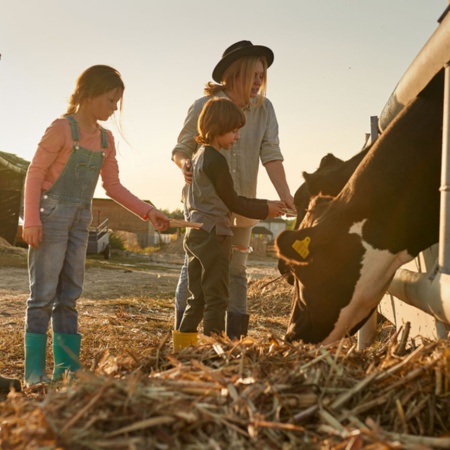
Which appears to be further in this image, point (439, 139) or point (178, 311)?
point (178, 311)

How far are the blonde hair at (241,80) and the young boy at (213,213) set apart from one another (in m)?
0.61

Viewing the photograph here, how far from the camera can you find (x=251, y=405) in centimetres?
185

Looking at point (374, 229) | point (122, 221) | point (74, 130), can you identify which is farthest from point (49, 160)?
point (122, 221)

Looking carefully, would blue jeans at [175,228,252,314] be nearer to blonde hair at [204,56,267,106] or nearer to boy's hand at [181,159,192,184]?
boy's hand at [181,159,192,184]

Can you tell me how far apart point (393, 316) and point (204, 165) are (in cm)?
201

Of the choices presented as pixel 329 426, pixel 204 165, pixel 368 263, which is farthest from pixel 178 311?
pixel 329 426

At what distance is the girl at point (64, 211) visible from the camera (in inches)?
156

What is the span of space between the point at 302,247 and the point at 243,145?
4.67ft

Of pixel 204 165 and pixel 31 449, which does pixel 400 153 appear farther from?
pixel 31 449

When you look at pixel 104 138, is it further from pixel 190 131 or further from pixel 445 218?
pixel 445 218

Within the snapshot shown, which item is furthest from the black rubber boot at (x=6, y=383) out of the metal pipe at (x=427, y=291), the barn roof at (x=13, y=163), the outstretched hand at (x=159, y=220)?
the barn roof at (x=13, y=163)

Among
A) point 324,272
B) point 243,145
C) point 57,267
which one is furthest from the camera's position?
point 243,145

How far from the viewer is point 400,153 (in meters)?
3.65

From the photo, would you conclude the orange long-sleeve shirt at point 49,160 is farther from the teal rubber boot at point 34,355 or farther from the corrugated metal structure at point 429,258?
the corrugated metal structure at point 429,258
